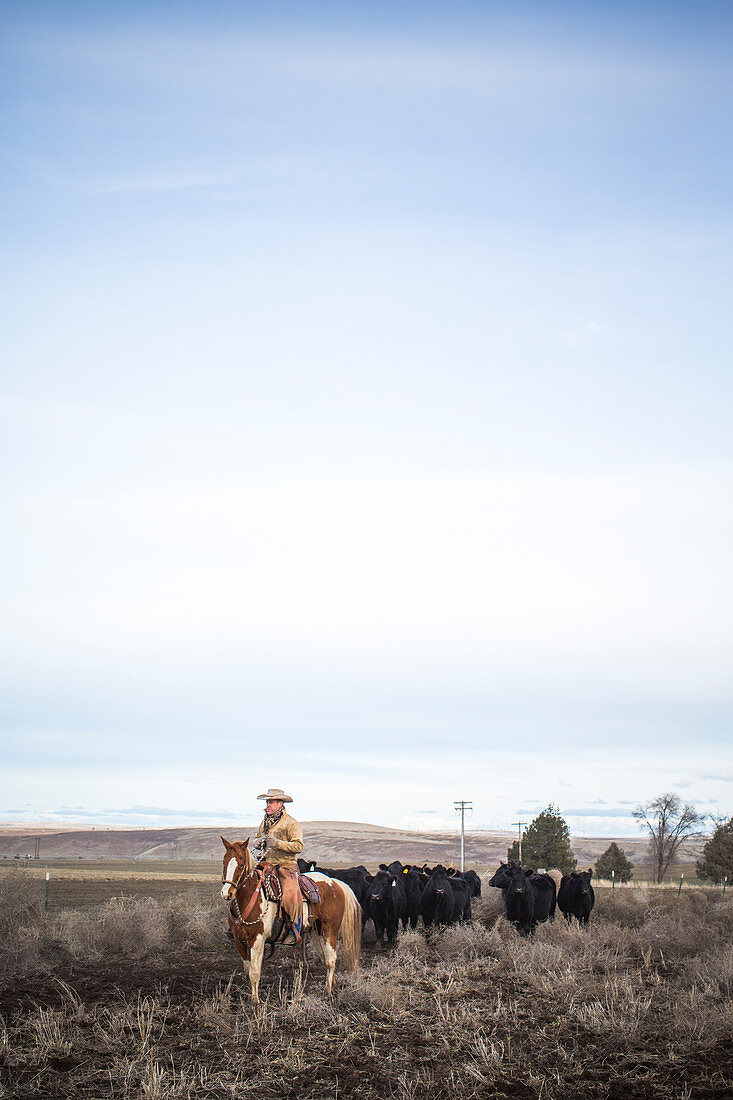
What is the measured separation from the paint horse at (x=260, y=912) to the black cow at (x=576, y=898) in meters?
11.3

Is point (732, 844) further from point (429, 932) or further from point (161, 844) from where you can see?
point (161, 844)

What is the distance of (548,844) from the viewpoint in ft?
143

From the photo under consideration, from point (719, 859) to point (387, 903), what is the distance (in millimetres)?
35515

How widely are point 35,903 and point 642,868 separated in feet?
334

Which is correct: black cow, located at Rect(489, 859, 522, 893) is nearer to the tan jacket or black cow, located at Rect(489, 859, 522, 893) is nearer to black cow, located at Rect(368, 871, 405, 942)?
black cow, located at Rect(368, 871, 405, 942)

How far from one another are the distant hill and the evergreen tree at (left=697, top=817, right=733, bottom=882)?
61.3 m

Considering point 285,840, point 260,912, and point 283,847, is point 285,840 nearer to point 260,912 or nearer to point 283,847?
point 283,847

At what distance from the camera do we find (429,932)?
66.1ft

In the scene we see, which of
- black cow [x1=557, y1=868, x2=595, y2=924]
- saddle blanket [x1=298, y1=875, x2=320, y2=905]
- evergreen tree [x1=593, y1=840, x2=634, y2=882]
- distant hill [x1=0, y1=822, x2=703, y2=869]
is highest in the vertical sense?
saddle blanket [x1=298, y1=875, x2=320, y2=905]

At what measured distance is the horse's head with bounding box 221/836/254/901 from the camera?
1106 centimetres

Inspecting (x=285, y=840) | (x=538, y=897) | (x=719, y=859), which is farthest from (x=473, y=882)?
(x=719, y=859)

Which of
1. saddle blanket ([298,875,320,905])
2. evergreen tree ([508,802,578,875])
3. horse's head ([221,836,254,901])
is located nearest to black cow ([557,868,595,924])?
saddle blanket ([298,875,320,905])

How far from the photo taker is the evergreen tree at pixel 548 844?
43.0m

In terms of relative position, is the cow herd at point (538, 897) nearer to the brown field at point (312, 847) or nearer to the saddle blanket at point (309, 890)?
the saddle blanket at point (309, 890)
